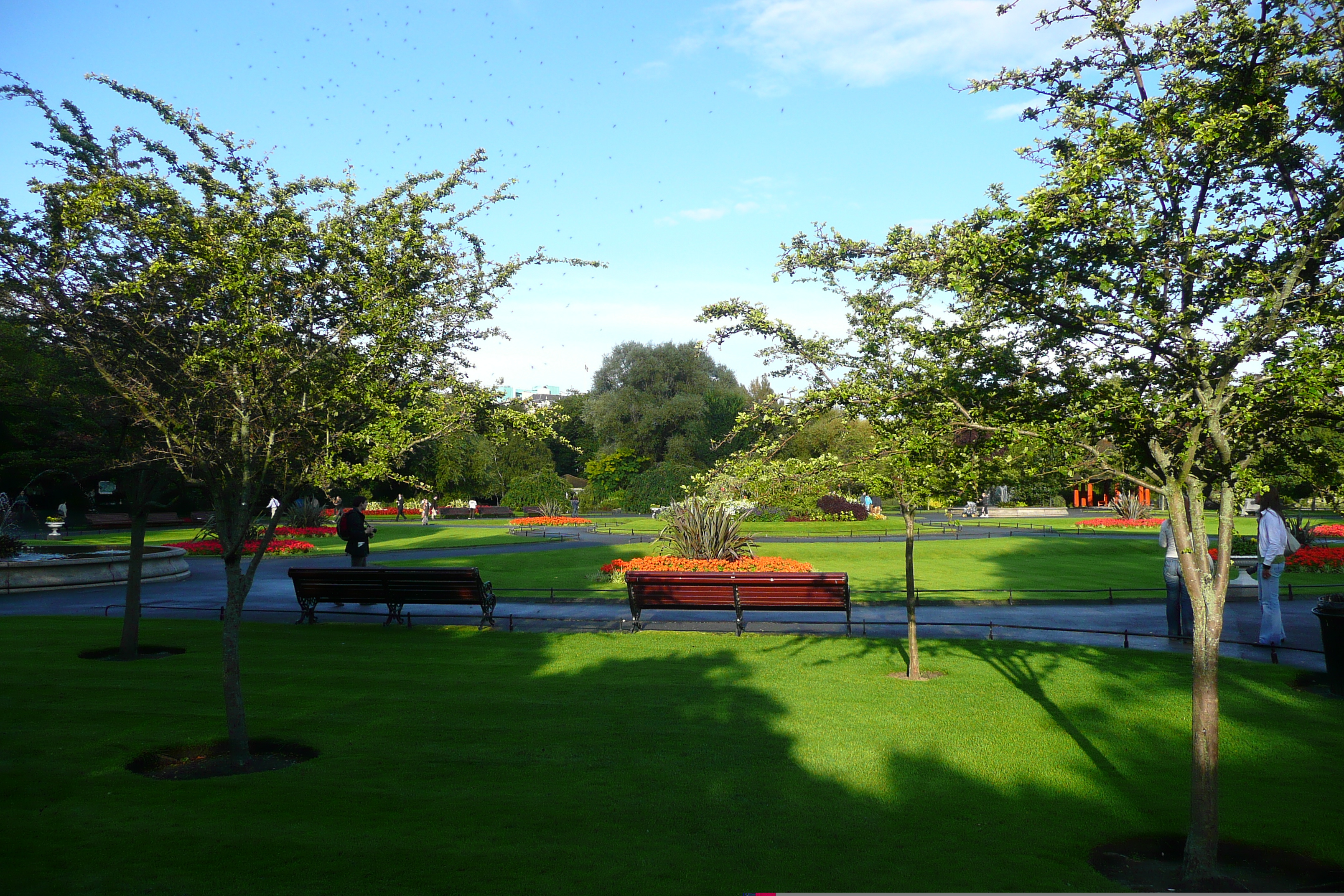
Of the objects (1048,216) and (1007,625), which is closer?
(1048,216)

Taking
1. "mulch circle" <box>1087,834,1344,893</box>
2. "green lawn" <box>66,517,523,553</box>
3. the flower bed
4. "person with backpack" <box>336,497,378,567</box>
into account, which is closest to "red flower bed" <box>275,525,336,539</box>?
"green lawn" <box>66,517,523,553</box>

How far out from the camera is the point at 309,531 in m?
36.1

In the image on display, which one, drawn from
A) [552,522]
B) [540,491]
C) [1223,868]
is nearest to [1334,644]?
[1223,868]

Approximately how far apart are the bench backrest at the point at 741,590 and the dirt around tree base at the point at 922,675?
79.4 inches

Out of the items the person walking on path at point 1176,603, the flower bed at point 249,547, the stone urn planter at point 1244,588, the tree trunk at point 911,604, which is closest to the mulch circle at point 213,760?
the tree trunk at point 911,604

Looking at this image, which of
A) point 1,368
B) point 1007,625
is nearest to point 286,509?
point 1007,625

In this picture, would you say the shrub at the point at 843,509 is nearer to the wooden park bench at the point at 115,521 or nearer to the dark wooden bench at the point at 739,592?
the wooden park bench at the point at 115,521

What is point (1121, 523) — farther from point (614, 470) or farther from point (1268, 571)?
point (614, 470)

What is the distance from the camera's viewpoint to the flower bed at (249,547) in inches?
1047

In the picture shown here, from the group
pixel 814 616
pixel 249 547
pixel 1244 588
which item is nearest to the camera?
pixel 814 616

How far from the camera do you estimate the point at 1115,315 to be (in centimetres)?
487

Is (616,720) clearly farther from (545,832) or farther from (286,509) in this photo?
(286,509)

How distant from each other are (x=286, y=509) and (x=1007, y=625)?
9.21 m

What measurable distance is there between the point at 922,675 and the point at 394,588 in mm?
7785
